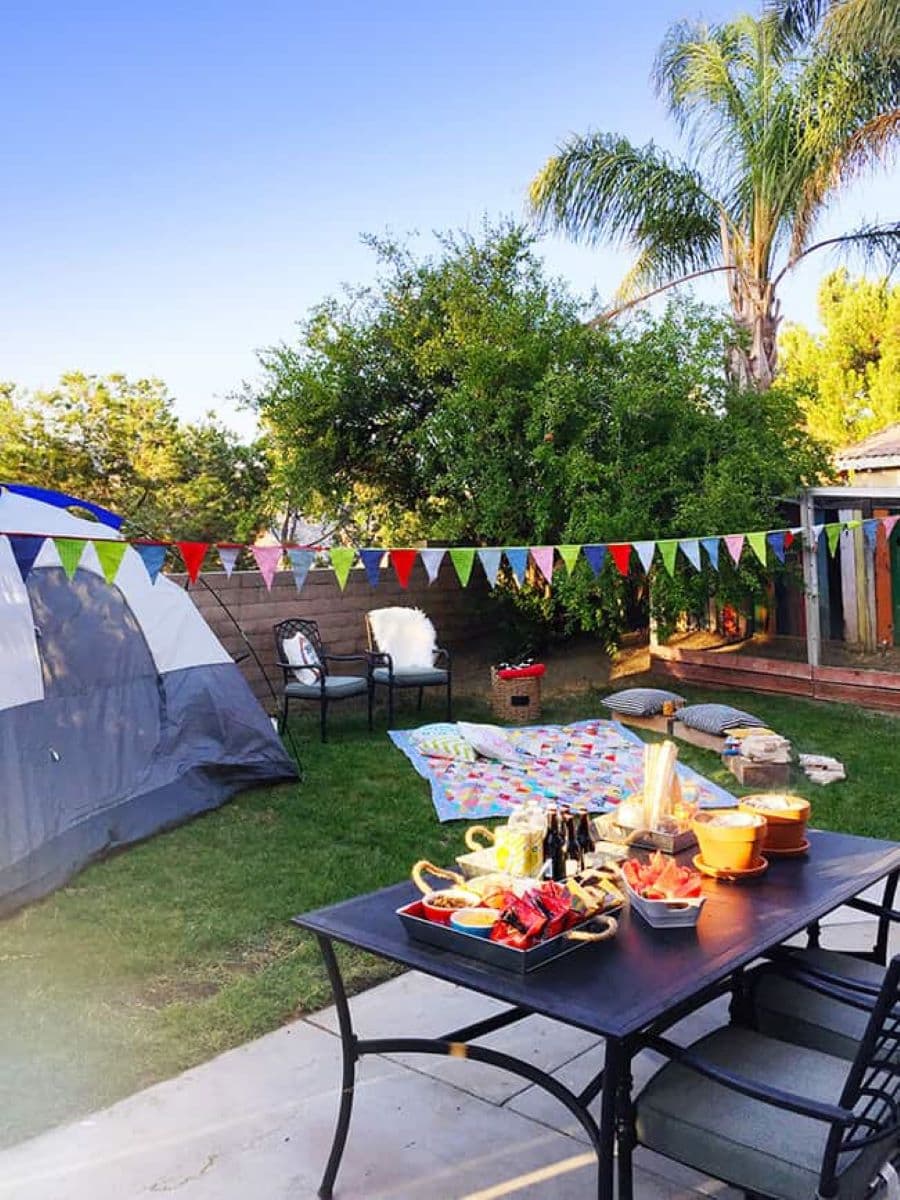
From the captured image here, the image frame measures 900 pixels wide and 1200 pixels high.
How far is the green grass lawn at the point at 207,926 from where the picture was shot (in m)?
2.72

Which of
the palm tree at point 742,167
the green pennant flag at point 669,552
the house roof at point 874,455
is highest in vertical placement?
the palm tree at point 742,167

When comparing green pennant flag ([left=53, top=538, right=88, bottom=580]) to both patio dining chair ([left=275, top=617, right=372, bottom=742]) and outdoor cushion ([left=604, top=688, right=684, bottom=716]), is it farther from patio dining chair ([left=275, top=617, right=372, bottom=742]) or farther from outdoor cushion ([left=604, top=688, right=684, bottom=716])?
outdoor cushion ([left=604, top=688, right=684, bottom=716])

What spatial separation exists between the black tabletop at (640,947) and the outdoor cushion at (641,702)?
4.66 metres

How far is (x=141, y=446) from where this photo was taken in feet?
48.8

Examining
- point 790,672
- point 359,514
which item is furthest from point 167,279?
point 790,672

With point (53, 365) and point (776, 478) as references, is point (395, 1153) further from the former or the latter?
point (53, 365)

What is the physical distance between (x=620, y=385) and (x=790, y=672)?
2.79m

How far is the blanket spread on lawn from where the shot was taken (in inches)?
208

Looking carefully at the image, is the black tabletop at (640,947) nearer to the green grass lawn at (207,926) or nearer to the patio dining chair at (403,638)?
the green grass lawn at (207,926)

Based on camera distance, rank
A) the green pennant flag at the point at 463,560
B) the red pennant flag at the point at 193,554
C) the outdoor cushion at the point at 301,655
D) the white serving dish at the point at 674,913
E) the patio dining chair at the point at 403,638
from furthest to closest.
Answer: the patio dining chair at the point at 403,638 < the outdoor cushion at the point at 301,655 < the green pennant flag at the point at 463,560 < the red pennant flag at the point at 193,554 < the white serving dish at the point at 674,913

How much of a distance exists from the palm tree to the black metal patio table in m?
7.88

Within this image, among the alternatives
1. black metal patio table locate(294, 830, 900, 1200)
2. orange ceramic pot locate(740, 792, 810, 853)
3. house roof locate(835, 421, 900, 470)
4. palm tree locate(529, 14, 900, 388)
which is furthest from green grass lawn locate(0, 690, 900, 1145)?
palm tree locate(529, 14, 900, 388)

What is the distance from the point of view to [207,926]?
12.0 ft

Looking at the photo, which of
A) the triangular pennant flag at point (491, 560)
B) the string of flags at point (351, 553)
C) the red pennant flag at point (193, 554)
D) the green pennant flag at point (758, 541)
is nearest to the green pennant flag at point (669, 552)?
the string of flags at point (351, 553)
